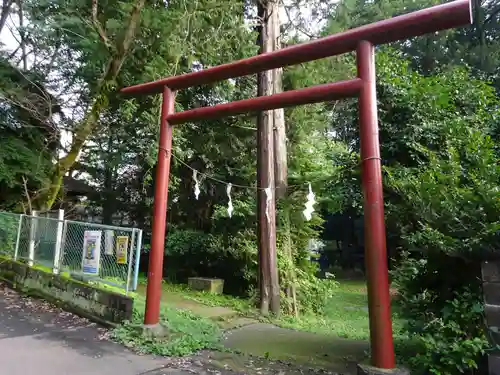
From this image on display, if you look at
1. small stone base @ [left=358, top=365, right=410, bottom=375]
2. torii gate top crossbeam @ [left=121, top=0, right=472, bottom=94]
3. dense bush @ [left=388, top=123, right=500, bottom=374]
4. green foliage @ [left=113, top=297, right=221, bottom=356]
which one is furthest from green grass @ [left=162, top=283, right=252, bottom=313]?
torii gate top crossbeam @ [left=121, top=0, right=472, bottom=94]

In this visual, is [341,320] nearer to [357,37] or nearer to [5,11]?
[357,37]

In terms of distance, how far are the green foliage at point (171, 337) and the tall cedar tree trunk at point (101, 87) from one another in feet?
15.3

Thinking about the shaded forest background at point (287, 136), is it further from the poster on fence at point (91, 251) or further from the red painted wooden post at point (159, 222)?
the poster on fence at point (91, 251)

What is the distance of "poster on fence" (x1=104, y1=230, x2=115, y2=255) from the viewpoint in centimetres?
573

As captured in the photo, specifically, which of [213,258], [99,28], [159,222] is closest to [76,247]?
[159,222]

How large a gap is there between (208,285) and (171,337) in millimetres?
4552

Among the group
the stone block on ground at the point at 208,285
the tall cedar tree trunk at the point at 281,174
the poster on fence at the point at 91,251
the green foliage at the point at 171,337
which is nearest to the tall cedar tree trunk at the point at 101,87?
the tall cedar tree trunk at the point at 281,174

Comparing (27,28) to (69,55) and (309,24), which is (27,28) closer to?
(69,55)

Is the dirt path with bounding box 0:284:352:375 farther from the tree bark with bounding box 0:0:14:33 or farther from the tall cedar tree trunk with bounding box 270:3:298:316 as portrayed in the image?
the tree bark with bounding box 0:0:14:33

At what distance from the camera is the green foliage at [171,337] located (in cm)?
452

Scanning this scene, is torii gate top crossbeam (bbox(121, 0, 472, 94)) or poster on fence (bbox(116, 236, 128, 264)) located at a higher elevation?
torii gate top crossbeam (bbox(121, 0, 472, 94))

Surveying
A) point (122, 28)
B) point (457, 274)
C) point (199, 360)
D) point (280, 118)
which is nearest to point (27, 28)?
point (122, 28)

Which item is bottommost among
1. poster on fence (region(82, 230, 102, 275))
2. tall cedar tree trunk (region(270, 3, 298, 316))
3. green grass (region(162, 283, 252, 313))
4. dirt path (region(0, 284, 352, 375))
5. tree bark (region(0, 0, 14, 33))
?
dirt path (region(0, 284, 352, 375))

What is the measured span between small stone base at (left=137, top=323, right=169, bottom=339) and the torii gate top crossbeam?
131 inches
